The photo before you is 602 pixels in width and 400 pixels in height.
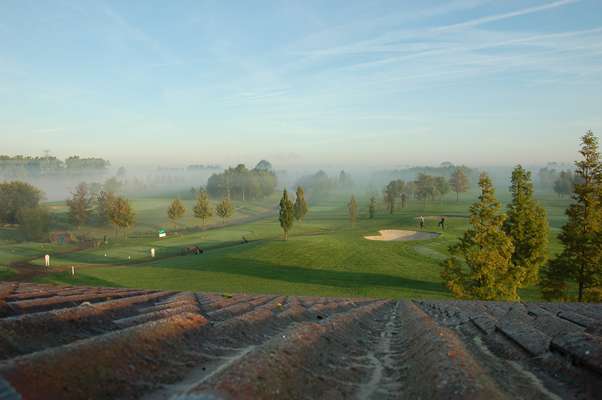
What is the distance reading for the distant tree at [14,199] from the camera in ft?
287

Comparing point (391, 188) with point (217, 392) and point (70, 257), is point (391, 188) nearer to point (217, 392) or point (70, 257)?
point (70, 257)

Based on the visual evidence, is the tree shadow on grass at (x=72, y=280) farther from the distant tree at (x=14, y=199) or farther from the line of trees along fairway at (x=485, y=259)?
the distant tree at (x=14, y=199)

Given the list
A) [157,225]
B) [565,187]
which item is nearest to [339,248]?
[157,225]

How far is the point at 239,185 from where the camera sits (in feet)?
594

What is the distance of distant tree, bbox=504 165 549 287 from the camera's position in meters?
29.5

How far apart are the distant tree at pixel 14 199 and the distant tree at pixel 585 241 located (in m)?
99.8

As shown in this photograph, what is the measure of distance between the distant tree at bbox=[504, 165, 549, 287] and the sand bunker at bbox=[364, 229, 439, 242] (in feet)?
97.6

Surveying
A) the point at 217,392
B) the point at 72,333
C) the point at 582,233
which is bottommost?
the point at 582,233

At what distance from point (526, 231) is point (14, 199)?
107200mm

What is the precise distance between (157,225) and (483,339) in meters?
96.3

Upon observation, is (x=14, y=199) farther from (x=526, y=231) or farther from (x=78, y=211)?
(x=526, y=231)

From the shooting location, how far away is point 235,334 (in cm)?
568

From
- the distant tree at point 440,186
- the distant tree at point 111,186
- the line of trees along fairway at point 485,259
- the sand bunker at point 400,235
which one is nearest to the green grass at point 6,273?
the line of trees along fairway at point 485,259

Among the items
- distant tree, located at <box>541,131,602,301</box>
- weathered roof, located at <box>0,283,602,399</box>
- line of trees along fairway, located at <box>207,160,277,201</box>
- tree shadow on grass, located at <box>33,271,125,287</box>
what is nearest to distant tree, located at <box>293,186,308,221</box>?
tree shadow on grass, located at <box>33,271,125,287</box>
